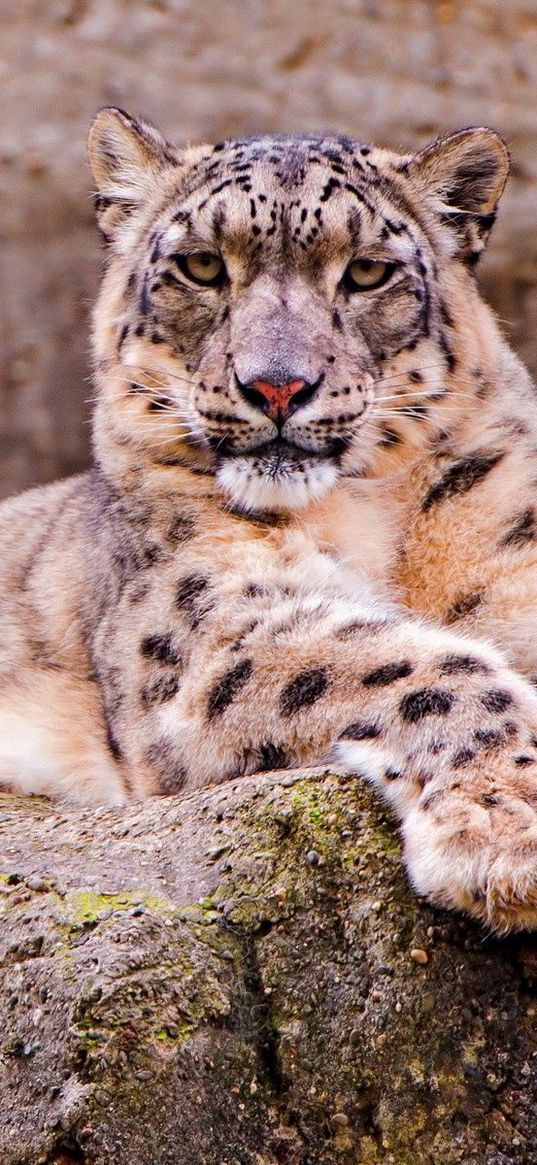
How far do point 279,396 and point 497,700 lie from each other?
73 centimetres

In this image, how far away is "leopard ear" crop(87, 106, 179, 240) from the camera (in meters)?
3.41

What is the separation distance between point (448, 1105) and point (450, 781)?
434mm

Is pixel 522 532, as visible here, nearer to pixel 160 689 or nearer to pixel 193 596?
pixel 193 596

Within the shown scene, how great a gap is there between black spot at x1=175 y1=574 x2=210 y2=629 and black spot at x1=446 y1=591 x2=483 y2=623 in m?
0.48

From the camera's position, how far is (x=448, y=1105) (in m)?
1.98

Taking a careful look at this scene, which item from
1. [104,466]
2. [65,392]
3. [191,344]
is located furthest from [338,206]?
[65,392]

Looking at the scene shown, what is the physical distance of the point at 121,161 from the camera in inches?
136

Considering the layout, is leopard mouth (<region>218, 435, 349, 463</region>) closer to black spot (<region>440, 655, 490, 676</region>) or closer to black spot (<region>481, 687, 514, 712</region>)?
black spot (<region>440, 655, 490, 676</region>)

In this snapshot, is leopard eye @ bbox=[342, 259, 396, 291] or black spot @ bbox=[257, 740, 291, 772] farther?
leopard eye @ bbox=[342, 259, 396, 291]

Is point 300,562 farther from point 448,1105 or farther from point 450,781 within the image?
point 448,1105

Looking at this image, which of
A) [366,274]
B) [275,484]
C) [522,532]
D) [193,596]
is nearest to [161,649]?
[193,596]

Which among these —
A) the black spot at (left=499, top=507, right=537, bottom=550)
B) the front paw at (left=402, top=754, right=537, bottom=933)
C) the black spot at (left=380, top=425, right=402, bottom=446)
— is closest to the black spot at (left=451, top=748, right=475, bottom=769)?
the front paw at (left=402, top=754, right=537, bottom=933)

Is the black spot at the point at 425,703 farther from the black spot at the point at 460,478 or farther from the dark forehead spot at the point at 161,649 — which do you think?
the black spot at the point at 460,478

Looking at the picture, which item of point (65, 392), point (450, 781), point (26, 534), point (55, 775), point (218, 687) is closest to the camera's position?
point (450, 781)
